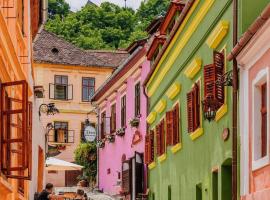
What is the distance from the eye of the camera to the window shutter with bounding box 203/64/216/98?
17297mm

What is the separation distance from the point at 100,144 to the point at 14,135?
28.3 metres

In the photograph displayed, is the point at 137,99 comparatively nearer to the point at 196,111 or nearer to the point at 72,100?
the point at 196,111

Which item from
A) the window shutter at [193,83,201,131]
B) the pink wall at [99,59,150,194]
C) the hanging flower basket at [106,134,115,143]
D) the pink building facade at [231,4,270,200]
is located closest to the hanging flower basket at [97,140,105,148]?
the pink wall at [99,59,150,194]

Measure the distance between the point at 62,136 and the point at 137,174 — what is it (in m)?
26.3

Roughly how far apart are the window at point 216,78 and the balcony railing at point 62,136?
1650 inches

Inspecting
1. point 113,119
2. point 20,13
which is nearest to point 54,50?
point 113,119

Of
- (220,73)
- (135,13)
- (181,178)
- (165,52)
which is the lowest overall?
(181,178)

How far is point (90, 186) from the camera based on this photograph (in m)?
50.3

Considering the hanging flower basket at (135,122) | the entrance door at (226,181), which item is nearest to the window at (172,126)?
the entrance door at (226,181)

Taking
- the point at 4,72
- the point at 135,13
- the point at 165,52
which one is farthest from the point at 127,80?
the point at 135,13

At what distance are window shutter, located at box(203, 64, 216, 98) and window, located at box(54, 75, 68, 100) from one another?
42989mm

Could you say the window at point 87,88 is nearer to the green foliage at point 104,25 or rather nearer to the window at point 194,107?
the green foliage at point 104,25

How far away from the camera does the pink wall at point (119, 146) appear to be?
3497 cm

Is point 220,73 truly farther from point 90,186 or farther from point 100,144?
point 90,186
